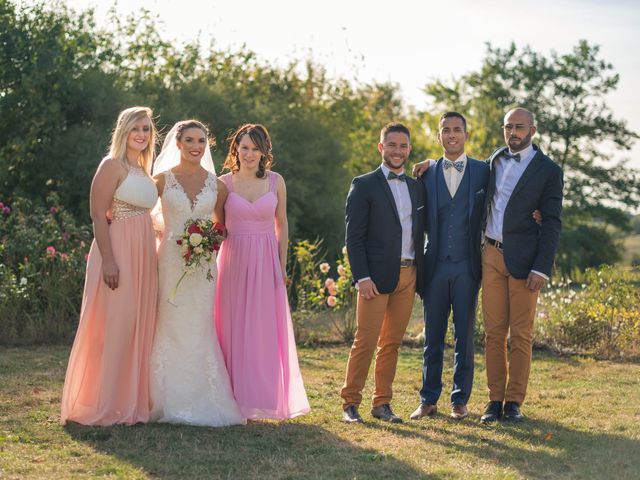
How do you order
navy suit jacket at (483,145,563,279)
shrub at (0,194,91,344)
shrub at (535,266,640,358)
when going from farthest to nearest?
shrub at (0,194,91,344) < shrub at (535,266,640,358) < navy suit jacket at (483,145,563,279)

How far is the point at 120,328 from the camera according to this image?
21.3 ft

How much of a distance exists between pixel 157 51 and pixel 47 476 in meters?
13.6

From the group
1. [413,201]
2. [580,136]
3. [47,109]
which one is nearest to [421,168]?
[413,201]

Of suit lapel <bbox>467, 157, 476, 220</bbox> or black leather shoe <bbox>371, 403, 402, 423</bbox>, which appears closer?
suit lapel <bbox>467, 157, 476, 220</bbox>

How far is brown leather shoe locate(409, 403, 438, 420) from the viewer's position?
22.7ft

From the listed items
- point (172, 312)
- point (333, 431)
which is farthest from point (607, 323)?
point (172, 312)

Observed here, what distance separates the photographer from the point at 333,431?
647 cm

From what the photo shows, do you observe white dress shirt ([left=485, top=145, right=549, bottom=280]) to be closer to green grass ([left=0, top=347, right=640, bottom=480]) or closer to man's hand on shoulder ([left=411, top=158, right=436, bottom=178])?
man's hand on shoulder ([left=411, top=158, right=436, bottom=178])

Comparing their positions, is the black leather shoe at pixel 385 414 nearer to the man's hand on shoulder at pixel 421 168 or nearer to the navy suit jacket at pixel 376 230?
the navy suit jacket at pixel 376 230

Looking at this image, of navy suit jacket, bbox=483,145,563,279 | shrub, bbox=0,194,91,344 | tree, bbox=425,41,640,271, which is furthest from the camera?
tree, bbox=425,41,640,271

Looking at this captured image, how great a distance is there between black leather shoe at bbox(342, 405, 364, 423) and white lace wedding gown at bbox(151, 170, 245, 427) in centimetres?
79

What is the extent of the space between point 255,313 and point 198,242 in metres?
0.75

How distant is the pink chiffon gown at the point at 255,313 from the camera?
22.0ft

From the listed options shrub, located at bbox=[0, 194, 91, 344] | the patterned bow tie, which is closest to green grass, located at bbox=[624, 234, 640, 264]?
shrub, located at bbox=[0, 194, 91, 344]
